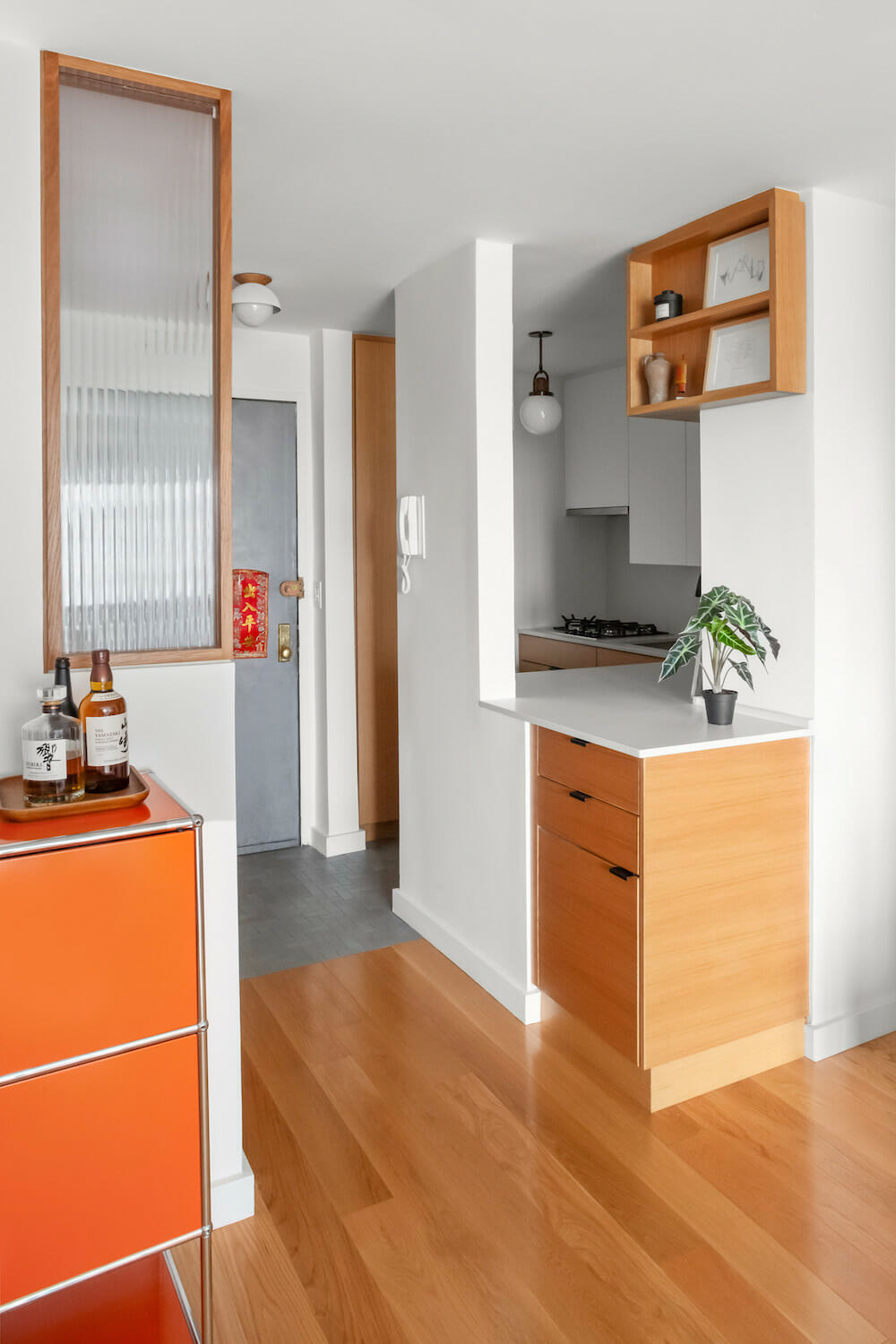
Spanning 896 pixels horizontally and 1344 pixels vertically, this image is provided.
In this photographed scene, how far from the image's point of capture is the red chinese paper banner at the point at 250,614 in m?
4.42

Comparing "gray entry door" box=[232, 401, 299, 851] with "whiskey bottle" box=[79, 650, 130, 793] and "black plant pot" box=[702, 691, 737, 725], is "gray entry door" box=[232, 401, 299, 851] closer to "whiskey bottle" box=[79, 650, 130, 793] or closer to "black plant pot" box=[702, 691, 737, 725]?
"black plant pot" box=[702, 691, 737, 725]

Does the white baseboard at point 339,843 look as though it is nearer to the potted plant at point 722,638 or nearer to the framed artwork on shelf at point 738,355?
the potted plant at point 722,638

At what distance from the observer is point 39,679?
6.33 ft

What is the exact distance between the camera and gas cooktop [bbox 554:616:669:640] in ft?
17.2

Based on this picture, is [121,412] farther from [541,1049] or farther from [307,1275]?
[541,1049]

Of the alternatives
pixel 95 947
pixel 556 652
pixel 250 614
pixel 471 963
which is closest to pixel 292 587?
pixel 250 614

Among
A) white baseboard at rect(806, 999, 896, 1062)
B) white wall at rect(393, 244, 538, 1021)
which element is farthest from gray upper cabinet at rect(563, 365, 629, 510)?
white baseboard at rect(806, 999, 896, 1062)

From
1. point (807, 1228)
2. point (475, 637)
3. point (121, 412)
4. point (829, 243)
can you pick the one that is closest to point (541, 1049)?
point (807, 1228)

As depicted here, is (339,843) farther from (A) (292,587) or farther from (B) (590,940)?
(B) (590,940)

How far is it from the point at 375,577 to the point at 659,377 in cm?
193

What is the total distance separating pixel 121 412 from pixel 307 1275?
1.76 m

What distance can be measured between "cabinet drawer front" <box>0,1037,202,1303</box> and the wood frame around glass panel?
79 centimetres

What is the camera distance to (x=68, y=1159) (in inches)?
63.2

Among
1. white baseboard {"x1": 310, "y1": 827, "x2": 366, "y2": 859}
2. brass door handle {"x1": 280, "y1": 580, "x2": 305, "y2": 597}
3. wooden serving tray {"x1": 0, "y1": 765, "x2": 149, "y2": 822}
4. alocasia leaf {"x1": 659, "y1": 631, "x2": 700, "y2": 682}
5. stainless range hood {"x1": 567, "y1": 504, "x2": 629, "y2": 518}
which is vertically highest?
stainless range hood {"x1": 567, "y1": 504, "x2": 629, "y2": 518}
